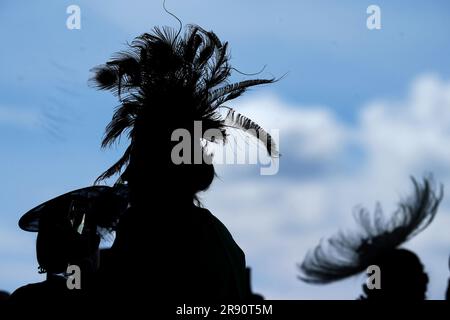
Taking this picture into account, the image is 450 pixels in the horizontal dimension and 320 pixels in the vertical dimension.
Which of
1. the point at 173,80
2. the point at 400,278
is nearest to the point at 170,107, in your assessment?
the point at 173,80

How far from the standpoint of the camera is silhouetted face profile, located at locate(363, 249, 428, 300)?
3.07m

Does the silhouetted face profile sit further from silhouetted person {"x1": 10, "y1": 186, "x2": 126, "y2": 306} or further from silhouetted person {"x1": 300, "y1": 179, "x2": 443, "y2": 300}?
silhouetted person {"x1": 10, "y1": 186, "x2": 126, "y2": 306}

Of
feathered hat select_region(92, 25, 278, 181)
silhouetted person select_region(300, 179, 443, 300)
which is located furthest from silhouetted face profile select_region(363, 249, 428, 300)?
feathered hat select_region(92, 25, 278, 181)

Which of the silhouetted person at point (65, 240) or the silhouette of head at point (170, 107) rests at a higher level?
the silhouette of head at point (170, 107)

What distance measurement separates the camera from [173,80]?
3619mm

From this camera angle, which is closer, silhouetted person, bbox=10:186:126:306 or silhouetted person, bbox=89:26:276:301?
silhouetted person, bbox=89:26:276:301

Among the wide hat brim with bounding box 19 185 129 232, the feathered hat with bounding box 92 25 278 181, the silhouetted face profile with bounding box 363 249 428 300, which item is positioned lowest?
the silhouetted face profile with bounding box 363 249 428 300

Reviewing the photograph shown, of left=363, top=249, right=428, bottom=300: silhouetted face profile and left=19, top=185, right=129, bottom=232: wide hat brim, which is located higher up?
left=19, top=185, right=129, bottom=232: wide hat brim

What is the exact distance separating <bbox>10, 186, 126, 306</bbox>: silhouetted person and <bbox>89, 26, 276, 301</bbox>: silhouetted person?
6.4 inches

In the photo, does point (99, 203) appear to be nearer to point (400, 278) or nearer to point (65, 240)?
point (65, 240)

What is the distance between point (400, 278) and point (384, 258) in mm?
124

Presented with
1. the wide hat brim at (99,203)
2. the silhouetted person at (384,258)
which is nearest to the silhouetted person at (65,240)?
the wide hat brim at (99,203)

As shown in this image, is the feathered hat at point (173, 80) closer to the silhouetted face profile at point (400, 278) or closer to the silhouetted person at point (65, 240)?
the silhouetted person at point (65, 240)

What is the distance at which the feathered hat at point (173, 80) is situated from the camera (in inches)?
141
